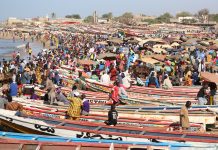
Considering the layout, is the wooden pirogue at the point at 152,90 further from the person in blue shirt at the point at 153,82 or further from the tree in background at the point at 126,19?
the tree in background at the point at 126,19

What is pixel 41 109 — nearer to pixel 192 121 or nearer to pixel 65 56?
pixel 192 121

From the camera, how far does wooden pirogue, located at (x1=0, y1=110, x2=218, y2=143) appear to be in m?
10.3

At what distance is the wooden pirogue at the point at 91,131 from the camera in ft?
33.7

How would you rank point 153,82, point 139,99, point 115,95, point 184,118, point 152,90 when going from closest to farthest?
point 184,118
point 115,95
point 139,99
point 152,90
point 153,82

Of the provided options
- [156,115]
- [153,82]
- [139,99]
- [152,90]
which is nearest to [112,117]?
[156,115]

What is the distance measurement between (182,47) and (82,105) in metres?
26.3

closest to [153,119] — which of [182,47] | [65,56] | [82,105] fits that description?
[82,105]

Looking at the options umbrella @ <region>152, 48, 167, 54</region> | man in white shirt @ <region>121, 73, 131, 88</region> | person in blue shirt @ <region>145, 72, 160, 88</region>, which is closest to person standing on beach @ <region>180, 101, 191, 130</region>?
man in white shirt @ <region>121, 73, 131, 88</region>

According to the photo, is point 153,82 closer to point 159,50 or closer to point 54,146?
point 54,146

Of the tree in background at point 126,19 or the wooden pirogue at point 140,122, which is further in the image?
the tree in background at point 126,19

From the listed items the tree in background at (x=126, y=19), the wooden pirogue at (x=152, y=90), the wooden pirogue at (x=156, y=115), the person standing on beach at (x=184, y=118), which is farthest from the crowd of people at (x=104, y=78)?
the tree in background at (x=126, y=19)

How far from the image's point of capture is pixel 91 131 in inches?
435

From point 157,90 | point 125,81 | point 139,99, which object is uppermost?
point 125,81

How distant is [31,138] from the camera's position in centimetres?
1004
